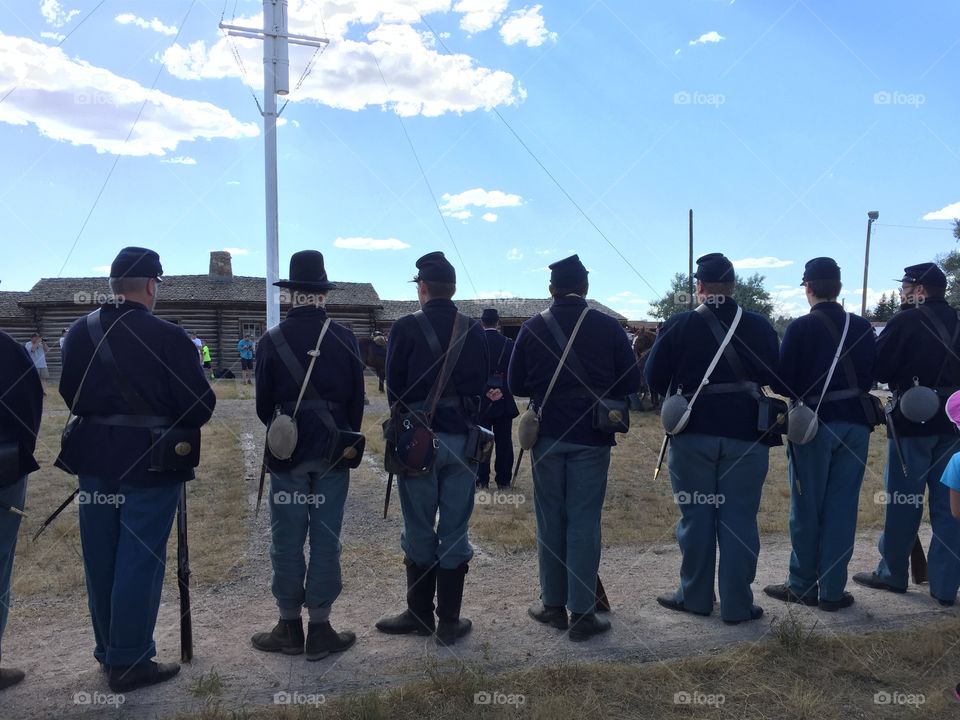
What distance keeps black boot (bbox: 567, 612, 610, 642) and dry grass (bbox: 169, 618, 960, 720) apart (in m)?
0.38

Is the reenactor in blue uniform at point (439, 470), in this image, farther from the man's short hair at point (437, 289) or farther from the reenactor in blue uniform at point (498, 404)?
the reenactor in blue uniform at point (498, 404)

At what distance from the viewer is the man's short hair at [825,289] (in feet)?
15.9

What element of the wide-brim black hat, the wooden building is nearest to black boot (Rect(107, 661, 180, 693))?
the wide-brim black hat

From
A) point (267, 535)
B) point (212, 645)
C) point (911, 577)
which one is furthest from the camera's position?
point (267, 535)

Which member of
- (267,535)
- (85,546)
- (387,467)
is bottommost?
(267,535)

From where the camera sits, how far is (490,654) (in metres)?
4.04

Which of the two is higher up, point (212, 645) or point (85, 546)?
point (85, 546)

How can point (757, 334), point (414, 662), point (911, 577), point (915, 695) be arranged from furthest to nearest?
Result: point (911, 577) < point (757, 334) < point (414, 662) < point (915, 695)

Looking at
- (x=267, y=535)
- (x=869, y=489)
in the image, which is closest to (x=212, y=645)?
(x=267, y=535)

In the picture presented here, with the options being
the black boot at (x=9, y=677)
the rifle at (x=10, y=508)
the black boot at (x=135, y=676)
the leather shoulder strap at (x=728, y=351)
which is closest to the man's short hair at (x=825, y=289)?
the leather shoulder strap at (x=728, y=351)

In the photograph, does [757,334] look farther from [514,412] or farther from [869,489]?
[869,489]

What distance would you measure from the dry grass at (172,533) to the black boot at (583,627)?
8.57 ft

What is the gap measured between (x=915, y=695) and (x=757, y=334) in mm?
2015

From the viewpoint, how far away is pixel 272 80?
51.1ft
